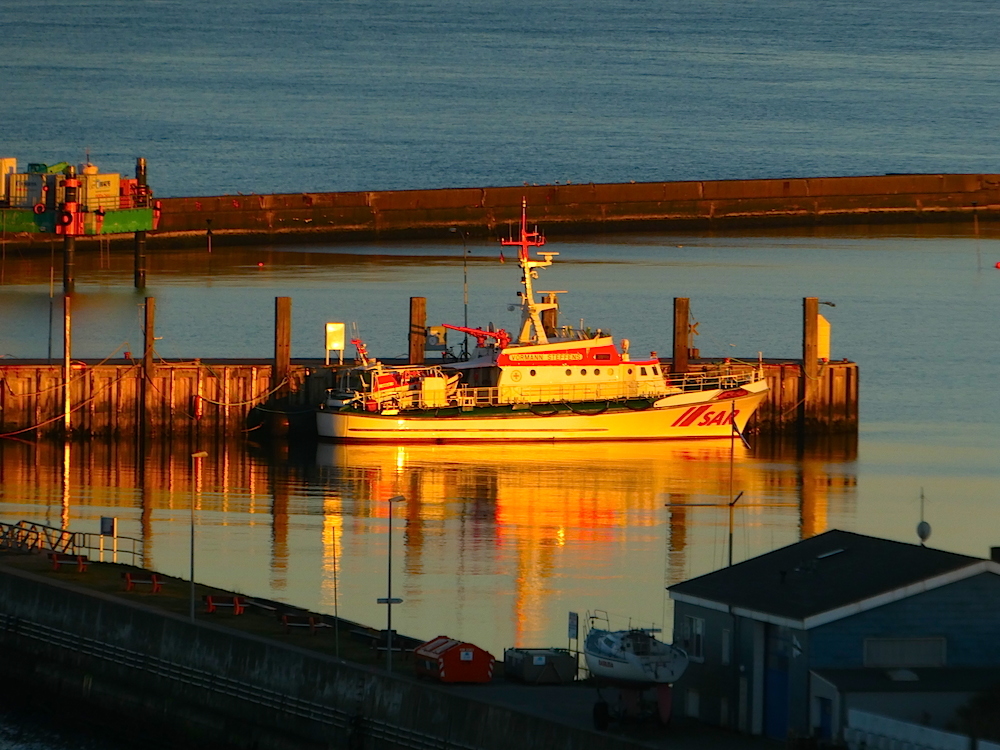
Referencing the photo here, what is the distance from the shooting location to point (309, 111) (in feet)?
577

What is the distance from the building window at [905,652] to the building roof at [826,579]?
1.71ft

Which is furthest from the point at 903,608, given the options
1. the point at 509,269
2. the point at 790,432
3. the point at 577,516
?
the point at 509,269

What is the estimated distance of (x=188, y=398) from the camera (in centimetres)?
5969

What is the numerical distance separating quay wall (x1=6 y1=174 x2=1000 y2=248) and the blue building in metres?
67.1

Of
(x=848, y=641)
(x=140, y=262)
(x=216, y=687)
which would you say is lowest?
(x=216, y=687)

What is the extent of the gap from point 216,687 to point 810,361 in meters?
31.1

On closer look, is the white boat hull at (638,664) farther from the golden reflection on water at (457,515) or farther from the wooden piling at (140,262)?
the wooden piling at (140,262)

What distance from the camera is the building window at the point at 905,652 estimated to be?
88.2ft

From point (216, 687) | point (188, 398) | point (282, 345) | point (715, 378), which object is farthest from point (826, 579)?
point (715, 378)

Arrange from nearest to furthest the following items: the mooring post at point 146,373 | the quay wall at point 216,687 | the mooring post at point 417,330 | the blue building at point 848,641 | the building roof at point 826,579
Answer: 1. the blue building at point 848,641
2. the building roof at point 826,579
3. the quay wall at point 216,687
4. the mooring post at point 146,373
5. the mooring post at point 417,330

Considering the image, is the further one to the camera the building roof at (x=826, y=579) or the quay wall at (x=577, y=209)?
the quay wall at (x=577, y=209)

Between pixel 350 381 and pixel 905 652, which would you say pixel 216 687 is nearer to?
pixel 905 652

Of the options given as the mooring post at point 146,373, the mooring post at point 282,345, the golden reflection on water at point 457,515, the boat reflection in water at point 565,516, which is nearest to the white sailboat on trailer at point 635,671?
the golden reflection on water at point 457,515

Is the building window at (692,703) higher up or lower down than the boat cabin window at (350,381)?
lower down
